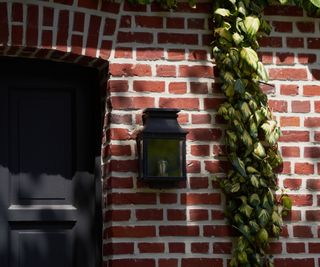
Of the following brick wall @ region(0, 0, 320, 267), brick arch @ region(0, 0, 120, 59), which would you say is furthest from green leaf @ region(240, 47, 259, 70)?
brick arch @ region(0, 0, 120, 59)

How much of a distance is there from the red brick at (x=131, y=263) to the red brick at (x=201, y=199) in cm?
35

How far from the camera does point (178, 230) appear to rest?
4508mm

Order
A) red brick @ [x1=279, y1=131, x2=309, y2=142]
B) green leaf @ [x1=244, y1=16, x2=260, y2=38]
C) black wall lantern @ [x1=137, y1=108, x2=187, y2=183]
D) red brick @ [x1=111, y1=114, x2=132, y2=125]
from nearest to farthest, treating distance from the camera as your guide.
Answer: black wall lantern @ [x1=137, y1=108, x2=187, y2=183] < red brick @ [x1=111, y1=114, x2=132, y2=125] < green leaf @ [x1=244, y1=16, x2=260, y2=38] < red brick @ [x1=279, y1=131, x2=309, y2=142]

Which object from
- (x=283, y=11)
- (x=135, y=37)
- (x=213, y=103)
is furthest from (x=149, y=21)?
(x=283, y=11)

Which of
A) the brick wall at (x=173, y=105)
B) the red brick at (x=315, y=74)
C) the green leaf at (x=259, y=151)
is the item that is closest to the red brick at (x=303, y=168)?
the brick wall at (x=173, y=105)

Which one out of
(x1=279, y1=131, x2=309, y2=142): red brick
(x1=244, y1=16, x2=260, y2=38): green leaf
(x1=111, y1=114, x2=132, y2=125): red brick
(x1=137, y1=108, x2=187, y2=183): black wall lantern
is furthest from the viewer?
(x1=279, y1=131, x2=309, y2=142): red brick

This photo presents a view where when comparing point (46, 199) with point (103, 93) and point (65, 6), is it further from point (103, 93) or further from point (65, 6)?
point (65, 6)

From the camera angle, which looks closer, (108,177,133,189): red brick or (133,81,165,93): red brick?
(108,177,133,189): red brick

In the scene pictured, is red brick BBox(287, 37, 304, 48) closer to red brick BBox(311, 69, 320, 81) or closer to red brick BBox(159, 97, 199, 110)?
red brick BBox(311, 69, 320, 81)

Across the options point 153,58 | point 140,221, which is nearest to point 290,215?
point 140,221

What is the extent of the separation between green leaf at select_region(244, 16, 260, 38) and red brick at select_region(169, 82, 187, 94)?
43 cm

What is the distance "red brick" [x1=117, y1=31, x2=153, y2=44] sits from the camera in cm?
456

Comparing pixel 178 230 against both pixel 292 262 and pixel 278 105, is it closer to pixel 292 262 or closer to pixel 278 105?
pixel 292 262

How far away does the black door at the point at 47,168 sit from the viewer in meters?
4.55
